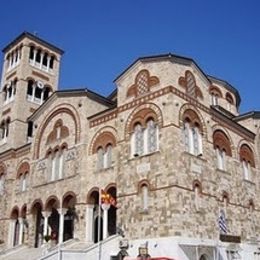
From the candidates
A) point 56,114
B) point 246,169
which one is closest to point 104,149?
point 56,114

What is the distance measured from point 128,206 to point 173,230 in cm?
349

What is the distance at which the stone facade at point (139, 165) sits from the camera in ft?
72.5

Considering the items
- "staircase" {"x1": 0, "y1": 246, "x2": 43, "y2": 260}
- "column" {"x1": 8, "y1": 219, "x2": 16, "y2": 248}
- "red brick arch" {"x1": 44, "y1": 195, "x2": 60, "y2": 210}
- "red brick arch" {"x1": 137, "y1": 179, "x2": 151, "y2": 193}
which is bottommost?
"staircase" {"x1": 0, "y1": 246, "x2": 43, "y2": 260}

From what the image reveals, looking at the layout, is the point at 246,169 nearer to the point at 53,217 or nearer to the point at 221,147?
the point at 221,147

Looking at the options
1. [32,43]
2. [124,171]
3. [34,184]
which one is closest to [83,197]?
[124,171]

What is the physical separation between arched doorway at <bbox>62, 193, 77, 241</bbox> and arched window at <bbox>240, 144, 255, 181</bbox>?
40.8 feet

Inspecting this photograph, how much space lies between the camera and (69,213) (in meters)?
28.6

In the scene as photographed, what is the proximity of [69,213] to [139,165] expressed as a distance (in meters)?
8.28

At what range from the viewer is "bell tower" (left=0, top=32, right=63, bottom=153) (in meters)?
37.2

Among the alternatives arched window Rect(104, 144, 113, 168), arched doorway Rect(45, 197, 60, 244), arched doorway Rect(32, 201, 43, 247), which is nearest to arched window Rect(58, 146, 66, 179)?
Result: arched doorway Rect(45, 197, 60, 244)

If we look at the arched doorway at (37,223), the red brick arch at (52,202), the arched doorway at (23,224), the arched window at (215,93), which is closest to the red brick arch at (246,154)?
the arched window at (215,93)

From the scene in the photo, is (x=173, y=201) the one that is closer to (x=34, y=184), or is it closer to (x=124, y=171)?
(x=124, y=171)

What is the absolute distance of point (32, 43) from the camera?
39.9 metres

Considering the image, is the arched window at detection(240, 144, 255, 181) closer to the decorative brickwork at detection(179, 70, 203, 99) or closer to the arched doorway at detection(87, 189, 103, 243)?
the decorative brickwork at detection(179, 70, 203, 99)
